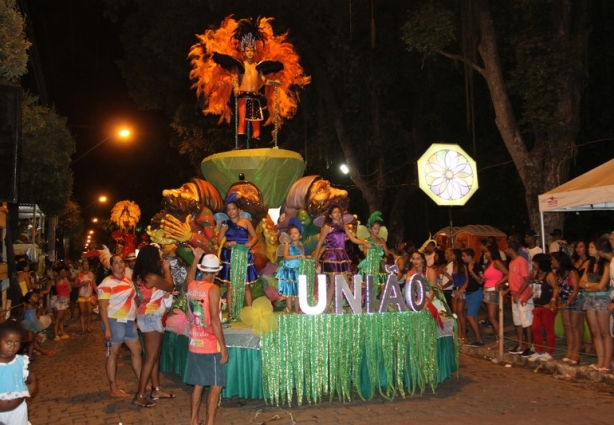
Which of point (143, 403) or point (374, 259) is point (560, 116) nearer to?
point (374, 259)

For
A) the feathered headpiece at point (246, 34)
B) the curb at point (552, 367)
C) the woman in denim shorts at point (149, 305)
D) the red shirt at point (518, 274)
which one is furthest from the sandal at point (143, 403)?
the feathered headpiece at point (246, 34)

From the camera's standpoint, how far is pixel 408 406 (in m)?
7.46

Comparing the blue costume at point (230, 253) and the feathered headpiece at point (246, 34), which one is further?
the feathered headpiece at point (246, 34)

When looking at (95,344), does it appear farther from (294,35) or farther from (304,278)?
(294,35)

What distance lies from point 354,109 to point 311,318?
16099 millimetres

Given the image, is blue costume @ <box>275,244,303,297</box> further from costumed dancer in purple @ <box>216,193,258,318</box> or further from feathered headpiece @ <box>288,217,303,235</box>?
feathered headpiece @ <box>288,217,303,235</box>

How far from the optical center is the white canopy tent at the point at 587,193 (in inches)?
406

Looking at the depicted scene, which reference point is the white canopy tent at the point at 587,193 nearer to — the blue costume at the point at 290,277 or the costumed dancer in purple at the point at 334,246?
the costumed dancer in purple at the point at 334,246

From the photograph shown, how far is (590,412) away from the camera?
7051mm

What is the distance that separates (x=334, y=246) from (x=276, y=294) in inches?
55.3

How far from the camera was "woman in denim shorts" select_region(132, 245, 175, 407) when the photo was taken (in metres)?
7.59

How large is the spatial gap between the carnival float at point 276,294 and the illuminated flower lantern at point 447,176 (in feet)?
12.6

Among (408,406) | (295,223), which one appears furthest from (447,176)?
(408,406)

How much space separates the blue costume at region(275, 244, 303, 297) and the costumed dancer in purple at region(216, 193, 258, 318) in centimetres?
45
